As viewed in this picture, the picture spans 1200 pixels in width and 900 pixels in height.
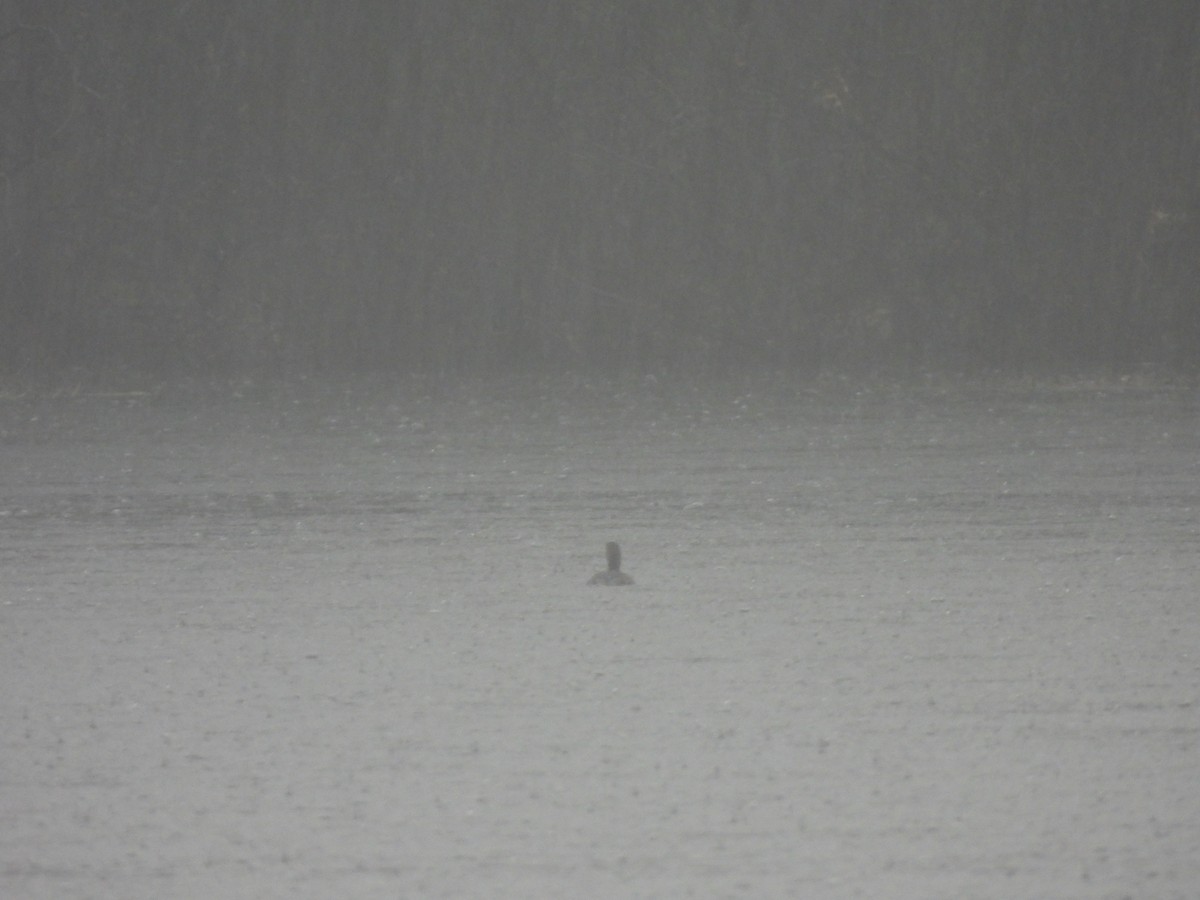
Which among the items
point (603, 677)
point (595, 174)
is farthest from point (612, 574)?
point (595, 174)

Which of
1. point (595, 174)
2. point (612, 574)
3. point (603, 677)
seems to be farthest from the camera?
point (595, 174)

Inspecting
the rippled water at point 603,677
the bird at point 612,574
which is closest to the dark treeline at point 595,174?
the rippled water at point 603,677

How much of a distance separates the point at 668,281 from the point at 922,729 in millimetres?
18949

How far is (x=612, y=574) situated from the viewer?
654 centimetres

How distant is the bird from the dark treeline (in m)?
15.8

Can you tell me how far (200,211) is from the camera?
2327 centimetres

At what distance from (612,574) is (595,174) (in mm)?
17362

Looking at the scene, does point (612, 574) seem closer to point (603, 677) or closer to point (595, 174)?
point (603, 677)

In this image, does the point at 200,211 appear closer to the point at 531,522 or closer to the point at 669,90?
the point at 669,90

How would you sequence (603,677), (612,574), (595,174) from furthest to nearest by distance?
(595,174) → (612,574) → (603,677)

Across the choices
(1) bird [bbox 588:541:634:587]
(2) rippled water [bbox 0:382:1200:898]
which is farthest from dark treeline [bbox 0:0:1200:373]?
(1) bird [bbox 588:541:634:587]

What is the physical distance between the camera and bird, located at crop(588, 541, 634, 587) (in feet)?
21.4

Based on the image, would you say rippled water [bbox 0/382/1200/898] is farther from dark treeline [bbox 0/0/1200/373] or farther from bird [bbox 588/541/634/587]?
dark treeline [bbox 0/0/1200/373]

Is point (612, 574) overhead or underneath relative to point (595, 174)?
underneath
